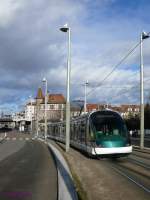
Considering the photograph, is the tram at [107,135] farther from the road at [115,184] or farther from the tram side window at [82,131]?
the road at [115,184]

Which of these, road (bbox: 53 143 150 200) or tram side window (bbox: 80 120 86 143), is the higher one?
tram side window (bbox: 80 120 86 143)

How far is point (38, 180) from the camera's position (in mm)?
16891

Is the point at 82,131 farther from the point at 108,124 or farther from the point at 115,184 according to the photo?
the point at 115,184

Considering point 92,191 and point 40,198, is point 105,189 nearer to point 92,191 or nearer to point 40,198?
point 92,191

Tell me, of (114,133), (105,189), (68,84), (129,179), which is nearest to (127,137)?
(114,133)

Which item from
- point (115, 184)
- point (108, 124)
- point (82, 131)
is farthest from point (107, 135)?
point (115, 184)

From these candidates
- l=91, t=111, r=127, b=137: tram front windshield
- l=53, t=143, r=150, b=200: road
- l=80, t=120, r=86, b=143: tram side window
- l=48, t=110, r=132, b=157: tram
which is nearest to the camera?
l=53, t=143, r=150, b=200: road

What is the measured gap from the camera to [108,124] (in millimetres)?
26969

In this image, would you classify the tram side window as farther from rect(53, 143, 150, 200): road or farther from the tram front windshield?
rect(53, 143, 150, 200): road

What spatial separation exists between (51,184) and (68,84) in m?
18.0

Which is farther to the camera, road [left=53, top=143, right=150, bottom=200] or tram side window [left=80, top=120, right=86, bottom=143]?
tram side window [left=80, top=120, right=86, bottom=143]

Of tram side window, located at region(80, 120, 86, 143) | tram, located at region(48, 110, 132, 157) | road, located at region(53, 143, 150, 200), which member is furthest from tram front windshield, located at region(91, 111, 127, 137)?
road, located at region(53, 143, 150, 200)

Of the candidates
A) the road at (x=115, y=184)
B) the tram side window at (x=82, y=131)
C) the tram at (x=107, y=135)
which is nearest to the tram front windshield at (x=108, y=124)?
the tram at (x=107, y=135)

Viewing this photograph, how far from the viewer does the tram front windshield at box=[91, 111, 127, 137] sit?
87.4ft
